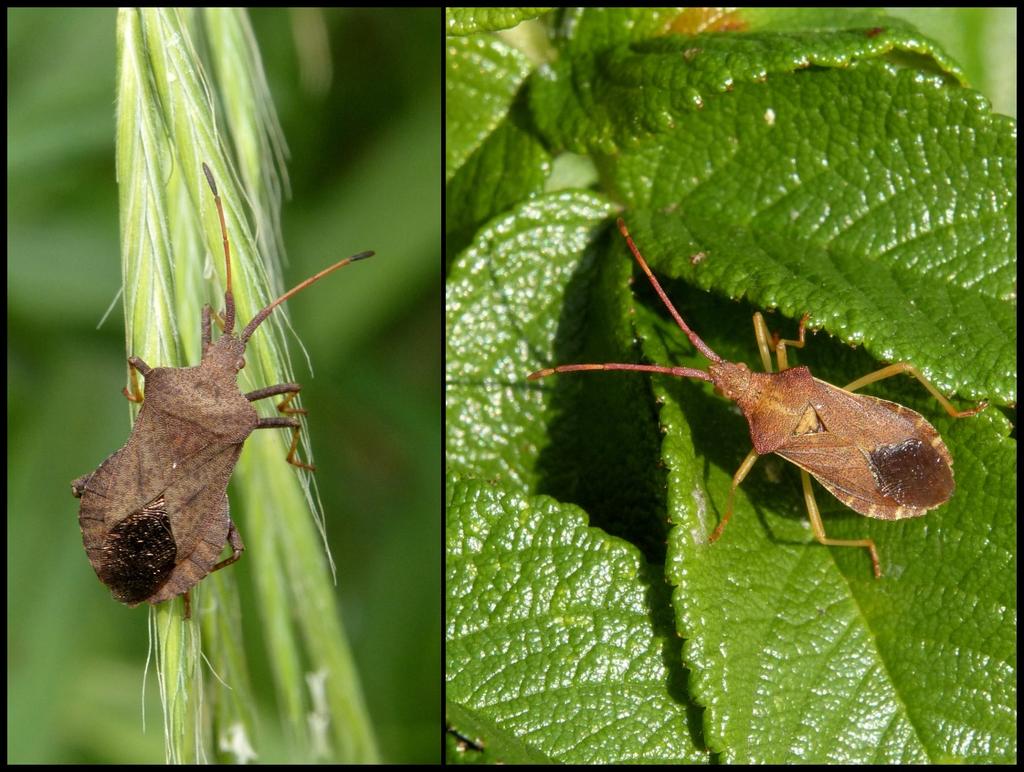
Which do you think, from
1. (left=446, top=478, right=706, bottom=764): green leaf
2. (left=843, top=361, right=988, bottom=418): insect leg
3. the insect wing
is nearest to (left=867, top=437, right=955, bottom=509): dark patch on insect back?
the insect wing

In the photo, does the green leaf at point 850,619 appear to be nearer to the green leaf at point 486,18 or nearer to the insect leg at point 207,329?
the green leaf at point 486,18

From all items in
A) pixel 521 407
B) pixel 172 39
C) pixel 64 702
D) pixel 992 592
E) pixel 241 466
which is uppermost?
pixel 172 39

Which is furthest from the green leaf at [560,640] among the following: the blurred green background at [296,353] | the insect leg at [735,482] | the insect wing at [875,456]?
the blurred green background at [296,353]

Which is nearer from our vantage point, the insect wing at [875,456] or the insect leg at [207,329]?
the insect leg at [207,329]

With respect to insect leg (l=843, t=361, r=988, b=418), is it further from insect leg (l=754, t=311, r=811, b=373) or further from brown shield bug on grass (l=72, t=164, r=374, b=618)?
brown shield bug on grass (l=72, t=164, r=374, b=618)

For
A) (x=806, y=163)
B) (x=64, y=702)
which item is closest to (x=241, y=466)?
(x=64, y=702)

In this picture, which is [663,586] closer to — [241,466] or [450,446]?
[450,446]

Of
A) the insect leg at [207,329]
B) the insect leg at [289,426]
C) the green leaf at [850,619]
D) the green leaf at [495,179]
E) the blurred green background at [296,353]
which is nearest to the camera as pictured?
the insect leg at [289,426]
